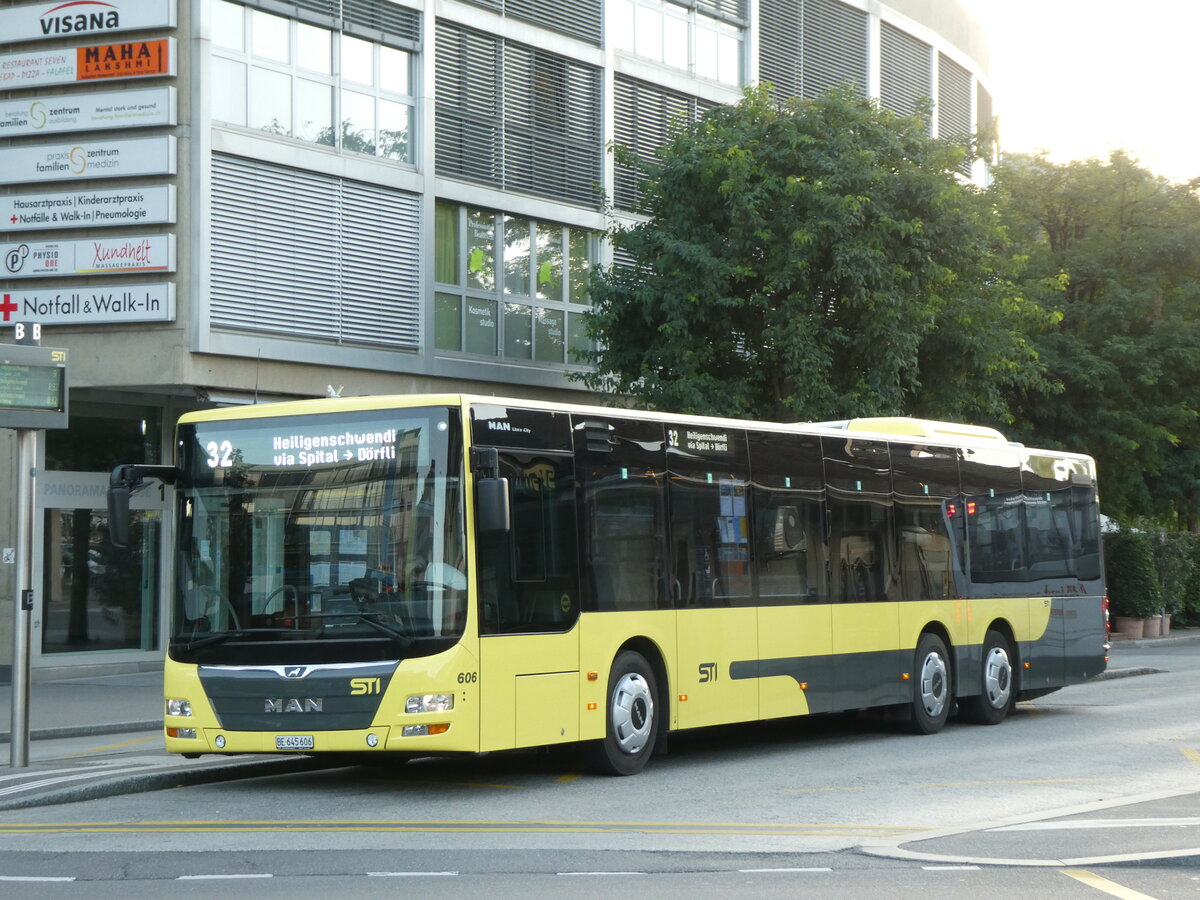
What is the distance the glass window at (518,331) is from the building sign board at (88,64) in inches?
282

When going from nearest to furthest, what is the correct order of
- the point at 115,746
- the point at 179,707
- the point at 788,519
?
the point at 179,707, the point at 788,519, the point at 115,746

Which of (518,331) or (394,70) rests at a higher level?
(394,70)

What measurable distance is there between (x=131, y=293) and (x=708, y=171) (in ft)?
26.8

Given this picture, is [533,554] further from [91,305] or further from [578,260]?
[578,260]

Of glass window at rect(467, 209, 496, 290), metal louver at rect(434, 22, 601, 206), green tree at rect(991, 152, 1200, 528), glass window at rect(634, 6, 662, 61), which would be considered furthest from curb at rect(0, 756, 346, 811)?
green tree at rect(991, 152, 1200, 528)

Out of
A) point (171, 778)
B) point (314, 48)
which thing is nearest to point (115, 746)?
point (171, 778)

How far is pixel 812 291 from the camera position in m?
24.7

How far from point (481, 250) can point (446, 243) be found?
2.52ft

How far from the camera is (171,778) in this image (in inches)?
496

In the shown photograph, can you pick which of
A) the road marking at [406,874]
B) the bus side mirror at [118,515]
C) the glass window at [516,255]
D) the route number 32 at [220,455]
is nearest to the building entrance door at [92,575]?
the glass window at [516,255]

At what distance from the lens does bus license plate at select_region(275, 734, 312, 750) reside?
450 inches

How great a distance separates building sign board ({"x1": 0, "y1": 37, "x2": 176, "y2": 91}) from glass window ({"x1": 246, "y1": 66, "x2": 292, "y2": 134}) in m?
1.29

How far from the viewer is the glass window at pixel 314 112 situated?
24.2 metres

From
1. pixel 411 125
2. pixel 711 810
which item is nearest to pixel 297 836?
pixel 711 810
